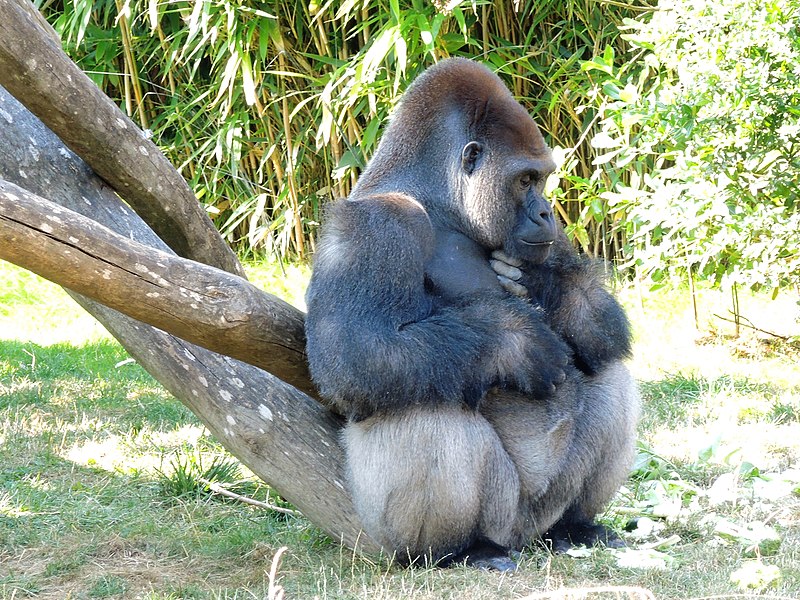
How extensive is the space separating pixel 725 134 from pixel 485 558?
2672 millimetres

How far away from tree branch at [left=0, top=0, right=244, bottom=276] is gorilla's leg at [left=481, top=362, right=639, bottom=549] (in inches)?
45.4

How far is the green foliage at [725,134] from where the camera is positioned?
4523 mm

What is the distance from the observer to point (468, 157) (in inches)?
123

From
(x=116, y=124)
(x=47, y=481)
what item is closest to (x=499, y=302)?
(x=116, y=124)

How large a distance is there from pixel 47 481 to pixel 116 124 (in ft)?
4.60

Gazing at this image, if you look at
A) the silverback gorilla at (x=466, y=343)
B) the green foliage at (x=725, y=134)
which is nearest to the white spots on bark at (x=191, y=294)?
the silverback gorilla at (x=466, y=343)

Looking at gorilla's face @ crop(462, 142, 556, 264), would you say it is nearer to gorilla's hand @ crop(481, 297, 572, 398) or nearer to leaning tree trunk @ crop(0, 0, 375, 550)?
gorilla's hand @ crop(481, 297, 572, 398)

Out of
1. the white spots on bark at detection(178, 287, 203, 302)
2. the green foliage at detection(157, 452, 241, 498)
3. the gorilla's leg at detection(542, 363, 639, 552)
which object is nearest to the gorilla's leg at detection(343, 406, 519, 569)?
the gorilla's leg at detection(542, 363, 639, 552)

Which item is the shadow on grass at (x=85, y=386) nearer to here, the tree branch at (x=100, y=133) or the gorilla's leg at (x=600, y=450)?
the tree branch at (x=100, y=133)

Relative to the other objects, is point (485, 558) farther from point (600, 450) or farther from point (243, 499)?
point (243, 499)

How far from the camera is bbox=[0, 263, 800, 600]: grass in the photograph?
281 centimetres

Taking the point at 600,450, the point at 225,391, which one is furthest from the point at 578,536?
the point at 225,391

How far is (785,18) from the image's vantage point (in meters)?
4.48

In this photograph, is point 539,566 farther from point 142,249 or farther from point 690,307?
point 690,307
